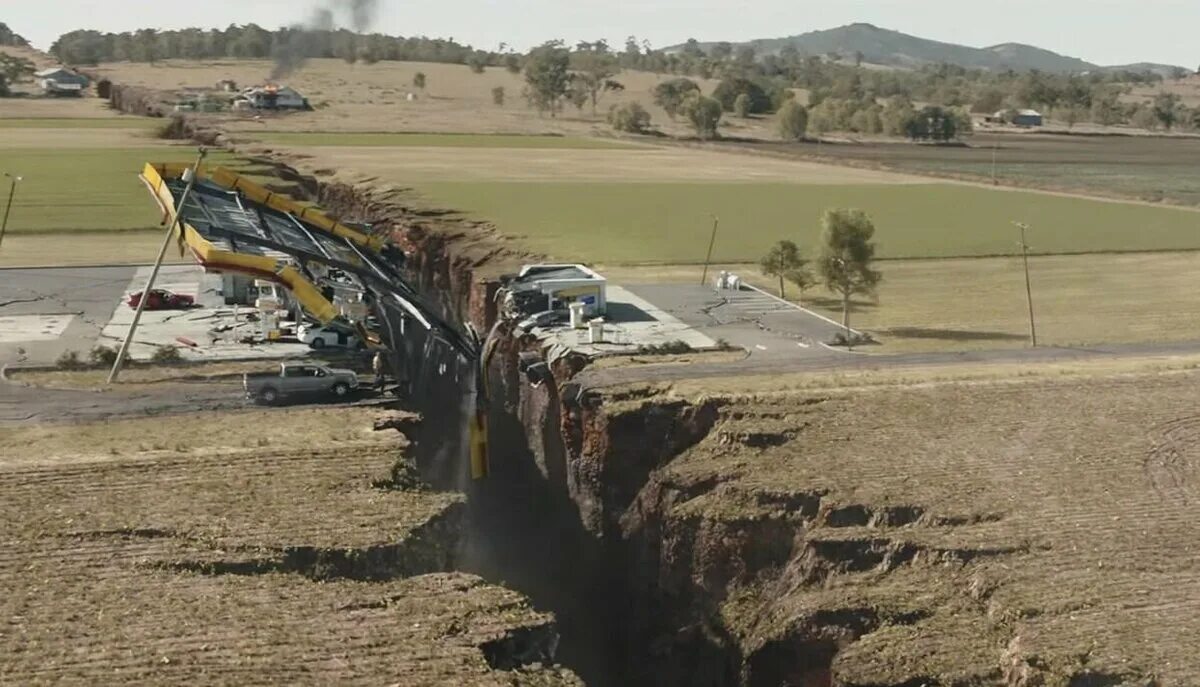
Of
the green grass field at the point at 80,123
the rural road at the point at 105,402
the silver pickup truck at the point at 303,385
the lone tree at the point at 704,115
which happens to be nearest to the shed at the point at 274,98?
the green grass field at the point at 80,123

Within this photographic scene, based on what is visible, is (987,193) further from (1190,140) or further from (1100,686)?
(1190,140)

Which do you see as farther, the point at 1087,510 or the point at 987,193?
the point at 987,193

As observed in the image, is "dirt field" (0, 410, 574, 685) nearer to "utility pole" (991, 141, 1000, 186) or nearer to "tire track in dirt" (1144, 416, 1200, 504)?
"tire track in dirt" (1144, 416, 1200, 504)

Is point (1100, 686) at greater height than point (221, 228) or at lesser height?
lesser

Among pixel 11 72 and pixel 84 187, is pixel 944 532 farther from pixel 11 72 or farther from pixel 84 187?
pixel 11 72

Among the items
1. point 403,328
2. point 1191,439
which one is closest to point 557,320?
point 403,328

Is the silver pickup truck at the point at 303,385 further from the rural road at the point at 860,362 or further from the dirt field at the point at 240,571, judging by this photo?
the rural road at the point at 860,362
